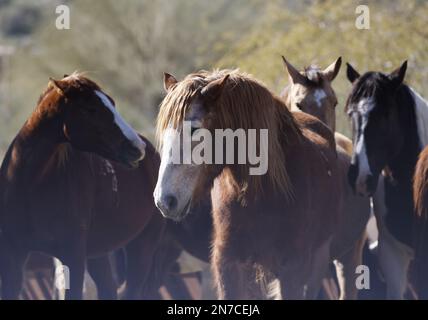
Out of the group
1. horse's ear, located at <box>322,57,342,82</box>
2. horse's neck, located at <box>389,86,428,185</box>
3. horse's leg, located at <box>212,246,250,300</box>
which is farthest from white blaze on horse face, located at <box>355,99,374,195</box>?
horse's leg, located at <box>212,246,250,300</box>

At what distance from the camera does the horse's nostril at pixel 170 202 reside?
6.55 metres

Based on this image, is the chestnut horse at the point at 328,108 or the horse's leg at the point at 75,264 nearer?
the horse's leg at the point at 75,264

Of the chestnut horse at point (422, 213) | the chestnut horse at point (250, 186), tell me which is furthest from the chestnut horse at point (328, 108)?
the chestnut horse at point (250, 186)

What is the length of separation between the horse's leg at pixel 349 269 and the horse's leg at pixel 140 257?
167cm

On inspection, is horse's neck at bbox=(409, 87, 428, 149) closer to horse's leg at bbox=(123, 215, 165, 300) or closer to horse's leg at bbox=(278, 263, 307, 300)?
horse's leg at bbox=(278, 263, 307, 300)

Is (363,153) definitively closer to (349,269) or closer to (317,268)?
(317,268)

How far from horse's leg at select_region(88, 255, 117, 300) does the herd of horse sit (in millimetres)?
11

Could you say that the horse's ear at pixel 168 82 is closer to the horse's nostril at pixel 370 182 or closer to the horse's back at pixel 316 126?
the horse's back at pixel 316 126

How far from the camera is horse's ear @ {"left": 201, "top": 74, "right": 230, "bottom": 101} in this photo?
22.5ft

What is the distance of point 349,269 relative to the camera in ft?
33.1

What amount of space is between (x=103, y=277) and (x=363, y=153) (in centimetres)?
262

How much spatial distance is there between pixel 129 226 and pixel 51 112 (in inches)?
51.6

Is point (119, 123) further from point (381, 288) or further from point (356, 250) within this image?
point (381, 288)

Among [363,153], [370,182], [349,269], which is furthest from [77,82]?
[349,269]
